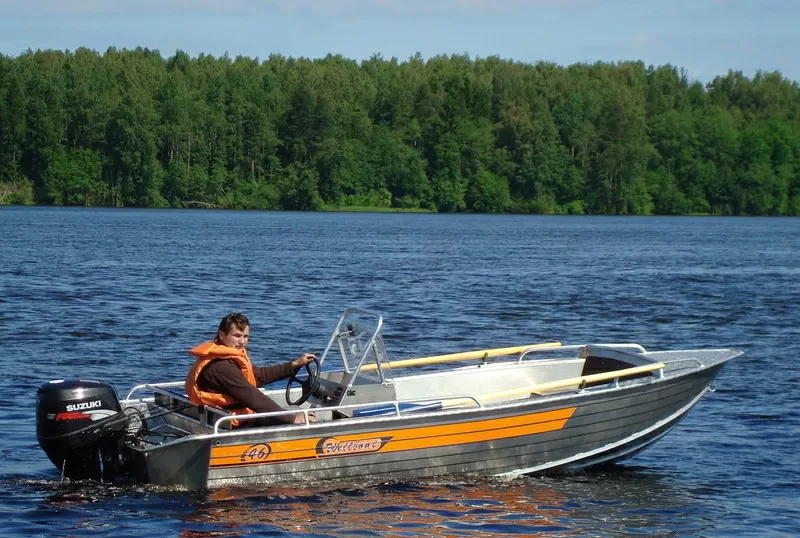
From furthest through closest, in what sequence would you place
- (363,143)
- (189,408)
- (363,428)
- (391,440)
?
(363,143) → (189,408) → (391,440) → (363,428)

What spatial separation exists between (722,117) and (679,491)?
130427 millimetres

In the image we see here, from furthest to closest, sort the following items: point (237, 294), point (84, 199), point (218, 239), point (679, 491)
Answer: point (84, 199) < point (218, 239) < point (237, 294) < point (679, 491)

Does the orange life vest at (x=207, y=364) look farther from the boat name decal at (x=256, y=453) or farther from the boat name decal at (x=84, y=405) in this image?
the boat name decal at (x=84, y=405)

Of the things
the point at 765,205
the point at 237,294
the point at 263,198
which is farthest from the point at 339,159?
the point at 237,294

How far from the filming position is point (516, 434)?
12.2m

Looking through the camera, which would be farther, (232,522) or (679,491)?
(679,491)

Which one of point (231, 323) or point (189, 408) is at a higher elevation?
point (231, 323)

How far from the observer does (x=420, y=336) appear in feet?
76.4

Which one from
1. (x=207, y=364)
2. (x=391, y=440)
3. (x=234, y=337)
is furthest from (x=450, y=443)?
(x=207, y=364)

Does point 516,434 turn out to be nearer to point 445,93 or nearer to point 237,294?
point 237,294

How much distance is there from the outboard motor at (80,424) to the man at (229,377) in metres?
0.79

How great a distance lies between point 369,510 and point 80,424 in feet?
9.04

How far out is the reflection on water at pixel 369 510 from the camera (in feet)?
35.4

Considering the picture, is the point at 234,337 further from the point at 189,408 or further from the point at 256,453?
the point at 256,453
